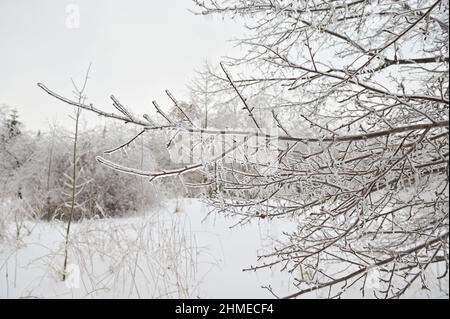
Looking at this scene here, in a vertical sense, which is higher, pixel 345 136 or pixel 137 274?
pixel 345 136

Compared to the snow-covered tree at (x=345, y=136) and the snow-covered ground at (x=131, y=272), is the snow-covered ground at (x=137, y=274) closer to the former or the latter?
the snow-covered ground at (x=131, y=272)

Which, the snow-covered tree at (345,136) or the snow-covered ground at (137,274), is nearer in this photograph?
the snow-covered tree at (345,136)

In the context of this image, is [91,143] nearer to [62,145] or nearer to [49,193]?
[62,145]

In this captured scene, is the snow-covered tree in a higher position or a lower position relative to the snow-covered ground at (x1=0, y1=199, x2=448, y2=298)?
higher

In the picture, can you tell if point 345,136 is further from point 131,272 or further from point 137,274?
point 137,274

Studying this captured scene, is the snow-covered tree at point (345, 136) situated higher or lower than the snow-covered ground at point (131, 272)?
higher

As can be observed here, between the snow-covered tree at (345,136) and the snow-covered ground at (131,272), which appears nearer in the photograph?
the snow-covered tree at (345,136)

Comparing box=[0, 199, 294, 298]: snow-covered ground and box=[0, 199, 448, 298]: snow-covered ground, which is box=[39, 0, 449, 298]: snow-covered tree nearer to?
box=[0, 199, 448, 298]: snow-covered ground

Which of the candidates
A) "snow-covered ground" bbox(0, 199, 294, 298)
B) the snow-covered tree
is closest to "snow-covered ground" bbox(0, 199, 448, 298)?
"snow-covered ground" bbox(0, 199, 294, 298)

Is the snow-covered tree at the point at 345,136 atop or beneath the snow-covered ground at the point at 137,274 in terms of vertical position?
atop

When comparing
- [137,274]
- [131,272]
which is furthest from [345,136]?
[137,274]

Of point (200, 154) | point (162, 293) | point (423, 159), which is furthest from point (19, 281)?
point (423, 159)

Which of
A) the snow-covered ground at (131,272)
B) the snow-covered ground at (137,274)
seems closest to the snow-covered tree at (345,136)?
the snow-covered ground at (137,274)
